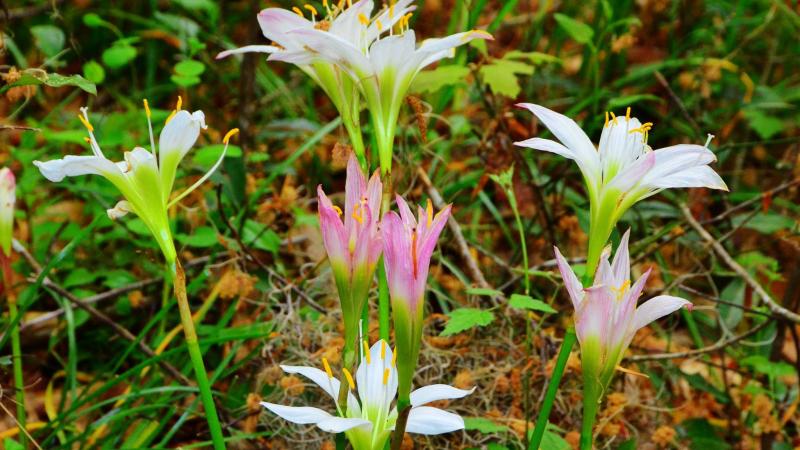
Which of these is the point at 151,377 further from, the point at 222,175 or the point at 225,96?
the point at 225,96

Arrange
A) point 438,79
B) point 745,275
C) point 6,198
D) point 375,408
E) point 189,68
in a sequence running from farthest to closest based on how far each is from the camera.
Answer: point 189,68 → point 438,79 → point 745,275 → point 6,198 → point 375,408

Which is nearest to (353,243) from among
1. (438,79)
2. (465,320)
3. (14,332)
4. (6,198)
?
(465,320)

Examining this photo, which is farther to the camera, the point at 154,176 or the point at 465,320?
the point at 465,320

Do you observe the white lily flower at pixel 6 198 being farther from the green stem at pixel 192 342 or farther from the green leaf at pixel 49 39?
the green leaf at pixel 49 39

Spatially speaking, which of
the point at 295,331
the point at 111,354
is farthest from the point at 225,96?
the point at 295,331

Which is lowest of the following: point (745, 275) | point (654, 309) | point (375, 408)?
point (745, 275)

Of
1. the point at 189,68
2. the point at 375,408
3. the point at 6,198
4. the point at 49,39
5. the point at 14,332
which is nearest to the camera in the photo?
the point at 375,408

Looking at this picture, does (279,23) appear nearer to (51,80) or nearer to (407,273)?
(407,273)
